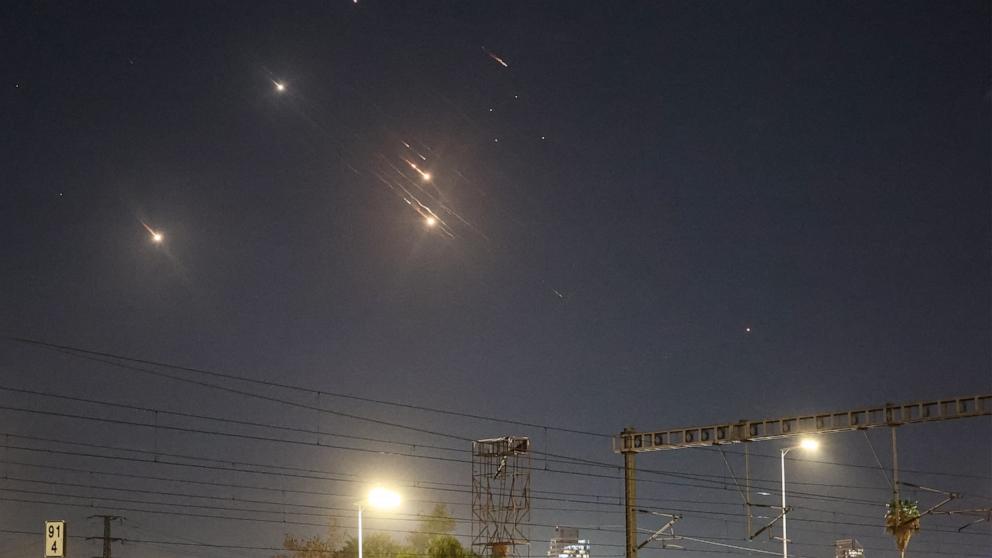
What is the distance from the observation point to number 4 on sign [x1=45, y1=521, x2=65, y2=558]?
116 ft

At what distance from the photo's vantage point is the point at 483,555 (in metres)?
67.6

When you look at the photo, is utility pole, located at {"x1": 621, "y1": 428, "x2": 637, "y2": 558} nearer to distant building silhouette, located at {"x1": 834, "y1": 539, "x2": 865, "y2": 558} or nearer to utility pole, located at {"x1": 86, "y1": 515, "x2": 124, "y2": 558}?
utility pole, located at {"x1": 86, "y1": 515, "x2": 124, "y2": 558}

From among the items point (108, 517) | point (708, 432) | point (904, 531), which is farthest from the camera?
point (108, 517)

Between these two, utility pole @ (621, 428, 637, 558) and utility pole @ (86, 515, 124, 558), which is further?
utility pole @ (86, 515, 124, 558)

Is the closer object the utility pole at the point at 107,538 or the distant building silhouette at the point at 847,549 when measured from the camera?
the utility pole at the point at 107,538

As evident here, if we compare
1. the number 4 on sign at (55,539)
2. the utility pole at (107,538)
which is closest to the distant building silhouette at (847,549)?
the utility pole at (107,538)

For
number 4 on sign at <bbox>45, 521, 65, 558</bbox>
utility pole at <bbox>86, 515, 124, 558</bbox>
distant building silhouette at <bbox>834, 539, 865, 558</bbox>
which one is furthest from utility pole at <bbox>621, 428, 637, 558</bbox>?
distant building silhouette at <bbox>834, 539, 865, 558</bbox>

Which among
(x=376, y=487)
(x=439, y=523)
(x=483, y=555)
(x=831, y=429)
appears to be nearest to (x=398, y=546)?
(x=439, y=523)

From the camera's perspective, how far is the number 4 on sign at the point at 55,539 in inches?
1391

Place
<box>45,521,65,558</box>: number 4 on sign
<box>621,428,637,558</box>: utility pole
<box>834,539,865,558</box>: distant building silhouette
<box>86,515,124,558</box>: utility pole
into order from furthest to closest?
1. <box>834,539,865,558</box>: distant building silhouette
2. <box>86,515,124,558</box>: utility pole
3. <box>621,428,637,558</box>: utility pole
4. <box>45,521,65,558</box>: number 4 on sign

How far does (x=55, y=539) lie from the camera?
3556 cm

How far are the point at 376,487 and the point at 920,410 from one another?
20.3 m

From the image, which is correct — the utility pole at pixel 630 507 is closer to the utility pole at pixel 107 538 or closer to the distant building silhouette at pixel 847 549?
the utility pole at pixel 107 538

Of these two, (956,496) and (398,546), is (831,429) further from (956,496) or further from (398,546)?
(398,546)
